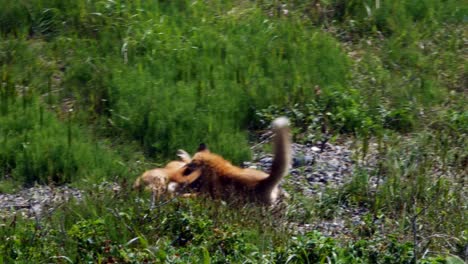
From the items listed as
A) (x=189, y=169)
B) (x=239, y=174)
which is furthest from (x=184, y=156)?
(x=239, y=174)

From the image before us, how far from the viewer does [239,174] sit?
8734 millimetres

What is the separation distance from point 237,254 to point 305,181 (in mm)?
2375

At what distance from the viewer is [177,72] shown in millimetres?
10422

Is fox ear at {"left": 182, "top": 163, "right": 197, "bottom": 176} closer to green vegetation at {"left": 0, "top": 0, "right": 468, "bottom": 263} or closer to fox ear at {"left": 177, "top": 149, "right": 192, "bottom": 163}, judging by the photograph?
fox ear at {"left": 177, "top": 149, "right": 192, "bottom": 163}

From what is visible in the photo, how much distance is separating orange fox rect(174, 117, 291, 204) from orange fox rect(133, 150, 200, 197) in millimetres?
19

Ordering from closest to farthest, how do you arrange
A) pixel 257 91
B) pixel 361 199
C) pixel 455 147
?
1. pixel 361 199
2. pixel 455 147
3. pixel 257 91

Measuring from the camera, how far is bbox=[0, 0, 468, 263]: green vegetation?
7.15m

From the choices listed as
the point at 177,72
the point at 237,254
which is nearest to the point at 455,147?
the point at 177,72

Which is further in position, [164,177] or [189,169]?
[189,169]

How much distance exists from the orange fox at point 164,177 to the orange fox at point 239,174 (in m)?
0.02

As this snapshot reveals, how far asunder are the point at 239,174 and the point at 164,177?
586mm

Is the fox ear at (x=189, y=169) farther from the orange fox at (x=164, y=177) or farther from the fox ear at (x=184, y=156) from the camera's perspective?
the fox ear at (x=184, y=156)

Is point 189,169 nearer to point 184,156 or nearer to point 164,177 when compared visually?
point 164,177

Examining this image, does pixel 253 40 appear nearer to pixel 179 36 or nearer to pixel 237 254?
pixel 179 36
